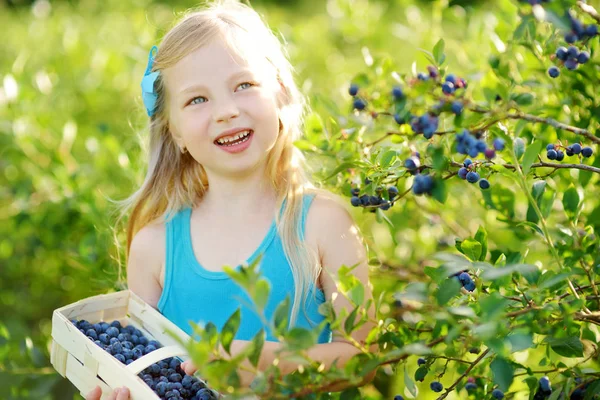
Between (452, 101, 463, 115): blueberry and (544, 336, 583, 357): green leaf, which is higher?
(452, 101, 463, 115): blueberry

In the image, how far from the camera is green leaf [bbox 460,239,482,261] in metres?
1.48

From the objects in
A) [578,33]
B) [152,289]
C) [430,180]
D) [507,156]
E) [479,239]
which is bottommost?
[152,289]

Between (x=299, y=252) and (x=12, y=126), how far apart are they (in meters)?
1.59

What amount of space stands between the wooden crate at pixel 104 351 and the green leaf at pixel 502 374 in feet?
2.03

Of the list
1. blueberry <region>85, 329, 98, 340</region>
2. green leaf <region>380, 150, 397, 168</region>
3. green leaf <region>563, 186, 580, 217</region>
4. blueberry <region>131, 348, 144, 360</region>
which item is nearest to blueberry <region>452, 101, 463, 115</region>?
green leaf <region>380, 150, 397, 168</region>

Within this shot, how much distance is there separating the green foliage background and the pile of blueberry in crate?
1.41ft

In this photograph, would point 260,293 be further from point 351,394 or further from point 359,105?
point 359,105

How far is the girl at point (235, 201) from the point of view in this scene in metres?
1.83

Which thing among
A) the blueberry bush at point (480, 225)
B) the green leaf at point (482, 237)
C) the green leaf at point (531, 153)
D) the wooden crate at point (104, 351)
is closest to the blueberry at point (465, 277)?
the blueberry bush at point (480, 225)

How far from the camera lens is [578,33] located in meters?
1.19

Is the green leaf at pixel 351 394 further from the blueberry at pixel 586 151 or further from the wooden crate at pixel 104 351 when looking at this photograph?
the blueberry at pixel 586 151

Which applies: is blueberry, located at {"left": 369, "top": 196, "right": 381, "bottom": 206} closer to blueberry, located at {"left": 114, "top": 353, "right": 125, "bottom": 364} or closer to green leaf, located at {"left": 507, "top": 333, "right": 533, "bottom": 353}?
green leaf, located at {"left": 507, "top": 333, "right": 533, "bottom": 353}

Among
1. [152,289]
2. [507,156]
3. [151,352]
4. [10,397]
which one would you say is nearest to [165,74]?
[152,289]

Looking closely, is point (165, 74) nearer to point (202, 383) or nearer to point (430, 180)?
point (202, 383)
